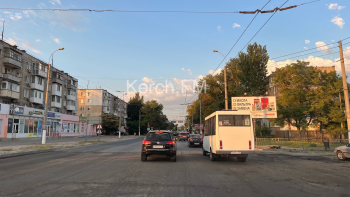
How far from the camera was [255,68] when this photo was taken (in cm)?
4112

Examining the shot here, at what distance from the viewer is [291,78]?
38719mm

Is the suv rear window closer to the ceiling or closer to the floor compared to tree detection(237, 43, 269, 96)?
closer to the floor

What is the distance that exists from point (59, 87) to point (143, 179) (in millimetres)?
53939

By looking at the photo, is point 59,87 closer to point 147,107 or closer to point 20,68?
point 20,68

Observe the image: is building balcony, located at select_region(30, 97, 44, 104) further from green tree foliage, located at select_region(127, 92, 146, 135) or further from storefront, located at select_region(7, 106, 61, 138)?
green tree foliage, located at select_region(127, 92, 146, 135)

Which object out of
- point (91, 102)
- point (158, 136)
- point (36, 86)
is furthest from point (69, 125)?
point (158, 136)

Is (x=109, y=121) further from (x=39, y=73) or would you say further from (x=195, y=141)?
(x=195, y=141)

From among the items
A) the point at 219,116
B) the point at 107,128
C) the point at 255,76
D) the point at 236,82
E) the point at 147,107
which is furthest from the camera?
the point at 147,107

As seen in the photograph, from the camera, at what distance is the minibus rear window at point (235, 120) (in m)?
12.5

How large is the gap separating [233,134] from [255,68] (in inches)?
1238

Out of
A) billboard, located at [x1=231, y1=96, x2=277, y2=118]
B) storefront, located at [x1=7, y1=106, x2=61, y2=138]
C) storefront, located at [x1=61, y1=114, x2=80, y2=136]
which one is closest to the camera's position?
billboard, located at [x1=231, y1=96, x2=277, y2=118]

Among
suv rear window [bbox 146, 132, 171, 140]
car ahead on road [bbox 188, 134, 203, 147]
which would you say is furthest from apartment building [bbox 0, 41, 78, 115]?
suv rear window [bbox 146, 132, 171, 140]

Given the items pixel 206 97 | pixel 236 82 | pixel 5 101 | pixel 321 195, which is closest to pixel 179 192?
pixel 321 195

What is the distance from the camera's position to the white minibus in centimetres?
1220
